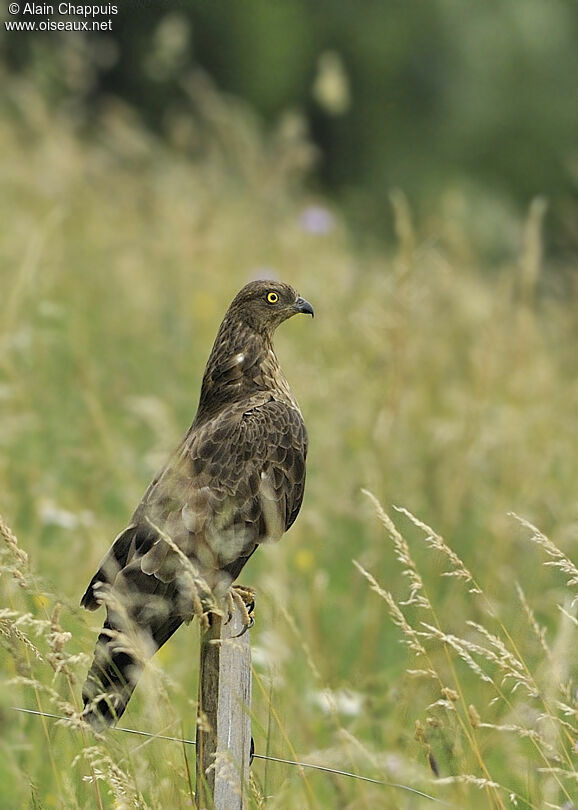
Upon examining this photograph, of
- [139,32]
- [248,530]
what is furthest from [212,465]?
[139,32]

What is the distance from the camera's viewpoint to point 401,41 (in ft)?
44.8

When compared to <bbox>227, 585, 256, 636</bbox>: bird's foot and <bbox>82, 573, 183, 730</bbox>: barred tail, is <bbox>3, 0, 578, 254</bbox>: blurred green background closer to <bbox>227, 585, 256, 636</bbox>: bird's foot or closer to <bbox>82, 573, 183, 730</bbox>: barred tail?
<bbox>227, 585, 256, 636</bbox>: bird's foot

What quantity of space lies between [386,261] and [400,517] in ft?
23.2

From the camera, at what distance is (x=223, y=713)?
2.38 m

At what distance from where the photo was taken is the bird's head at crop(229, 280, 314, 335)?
129 inches

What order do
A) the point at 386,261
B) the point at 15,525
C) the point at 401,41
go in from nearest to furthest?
the point at 15,525 < the point at 386,261 < the point at 401,41

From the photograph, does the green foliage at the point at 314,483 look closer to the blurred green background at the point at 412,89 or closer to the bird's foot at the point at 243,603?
the bird's foot at the point at 243,603

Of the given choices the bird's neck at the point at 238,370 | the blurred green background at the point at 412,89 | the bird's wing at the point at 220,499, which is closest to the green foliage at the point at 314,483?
the bird's wing at the point at 220,499

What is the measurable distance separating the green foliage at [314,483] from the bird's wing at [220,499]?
0.56ft

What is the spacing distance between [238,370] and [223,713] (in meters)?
1.08

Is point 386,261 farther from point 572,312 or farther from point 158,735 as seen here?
point 158,735

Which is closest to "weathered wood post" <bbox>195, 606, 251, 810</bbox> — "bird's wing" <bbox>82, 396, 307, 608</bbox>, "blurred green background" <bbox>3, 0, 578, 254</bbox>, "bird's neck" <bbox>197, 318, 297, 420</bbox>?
"bird's wing" <bbox>82, 396, 307, 608</bbox>

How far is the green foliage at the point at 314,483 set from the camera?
2.43 m

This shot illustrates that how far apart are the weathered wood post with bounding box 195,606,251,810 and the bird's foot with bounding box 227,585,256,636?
0.39ft
